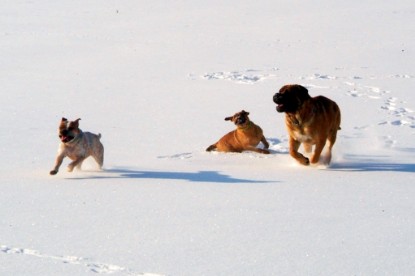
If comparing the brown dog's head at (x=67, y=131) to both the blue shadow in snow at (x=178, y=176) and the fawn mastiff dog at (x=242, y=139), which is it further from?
the fawn mastiff dog at (x=242, y=139)

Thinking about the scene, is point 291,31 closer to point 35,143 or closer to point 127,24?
point 127,24

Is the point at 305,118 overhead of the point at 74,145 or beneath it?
overhead

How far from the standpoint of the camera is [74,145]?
8500 mm

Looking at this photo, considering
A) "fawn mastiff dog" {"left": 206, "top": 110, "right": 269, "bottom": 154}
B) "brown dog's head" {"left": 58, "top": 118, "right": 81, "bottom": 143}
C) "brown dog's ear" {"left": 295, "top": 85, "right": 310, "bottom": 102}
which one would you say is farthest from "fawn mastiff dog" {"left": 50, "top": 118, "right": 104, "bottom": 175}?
"brown dog's ear" {"left": 295, "top": 85, "right": 310, "bottom": 102}

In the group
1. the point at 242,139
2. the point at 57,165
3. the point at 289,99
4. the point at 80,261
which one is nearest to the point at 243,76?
the point at 242,139

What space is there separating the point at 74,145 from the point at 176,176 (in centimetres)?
132

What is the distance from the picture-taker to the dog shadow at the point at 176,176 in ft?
25.4

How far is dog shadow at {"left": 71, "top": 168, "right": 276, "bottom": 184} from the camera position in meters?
7.74

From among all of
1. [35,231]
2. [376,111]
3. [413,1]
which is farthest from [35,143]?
[413,1]

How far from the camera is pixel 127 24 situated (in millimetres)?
24578

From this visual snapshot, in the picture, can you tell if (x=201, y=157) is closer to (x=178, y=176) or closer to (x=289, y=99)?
(x=178, y=176)

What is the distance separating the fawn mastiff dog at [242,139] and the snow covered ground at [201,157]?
261 mm

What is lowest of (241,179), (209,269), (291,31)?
(209,269)

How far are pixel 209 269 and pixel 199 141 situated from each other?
5.44 m
